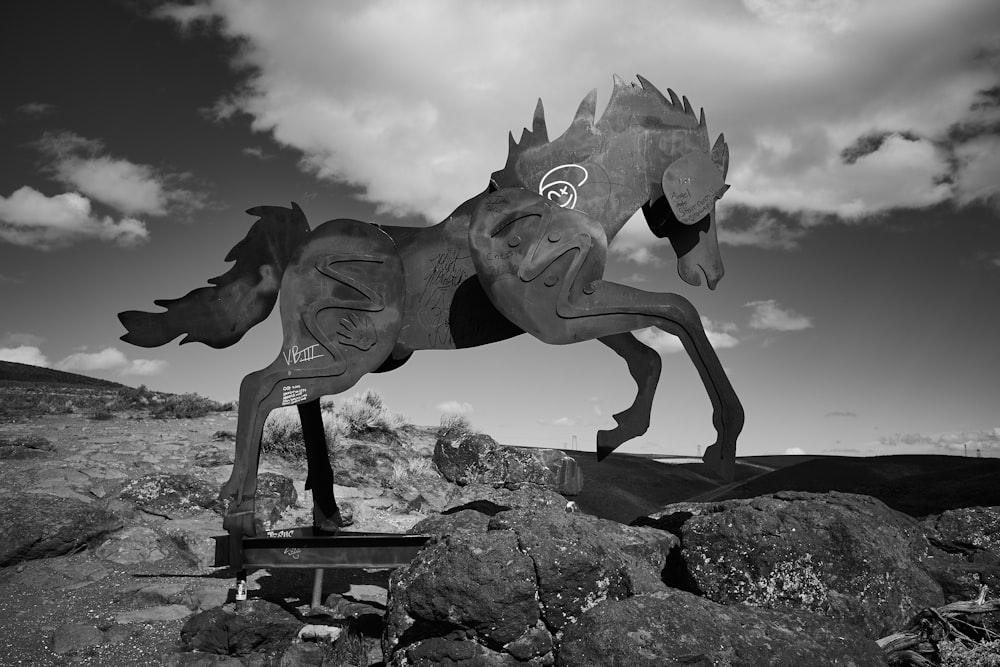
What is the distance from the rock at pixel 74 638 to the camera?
5286 millimetres

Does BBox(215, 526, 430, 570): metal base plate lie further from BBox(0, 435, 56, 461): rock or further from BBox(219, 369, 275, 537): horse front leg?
BBox(0, 435, 56, 461): rock

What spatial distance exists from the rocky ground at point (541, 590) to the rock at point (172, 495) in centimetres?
5

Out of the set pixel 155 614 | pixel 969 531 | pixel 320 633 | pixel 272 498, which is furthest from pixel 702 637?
pixel 272 498

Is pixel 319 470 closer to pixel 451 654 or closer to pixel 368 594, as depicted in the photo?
pixel 368 594

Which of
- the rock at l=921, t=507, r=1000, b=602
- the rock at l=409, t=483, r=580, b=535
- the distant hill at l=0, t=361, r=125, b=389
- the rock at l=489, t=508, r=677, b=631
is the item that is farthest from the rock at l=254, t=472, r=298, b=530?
the distant hill at l=0, t=361, r=125, b=389

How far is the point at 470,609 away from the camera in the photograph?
3906mm

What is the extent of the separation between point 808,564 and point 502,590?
1817 mm

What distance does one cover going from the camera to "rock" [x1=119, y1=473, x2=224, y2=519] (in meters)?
8.80

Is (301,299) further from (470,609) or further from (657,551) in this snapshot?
(657,551)

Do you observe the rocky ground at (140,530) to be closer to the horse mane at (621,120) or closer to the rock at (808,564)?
the rock at (808,564)

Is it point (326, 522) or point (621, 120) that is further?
point (326, 522)

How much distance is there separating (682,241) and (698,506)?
231 cm

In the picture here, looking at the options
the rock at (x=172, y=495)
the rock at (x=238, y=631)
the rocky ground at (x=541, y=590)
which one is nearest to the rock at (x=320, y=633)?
the rocky ground at (x=541, y=590)

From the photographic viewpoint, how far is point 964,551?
213 inches
